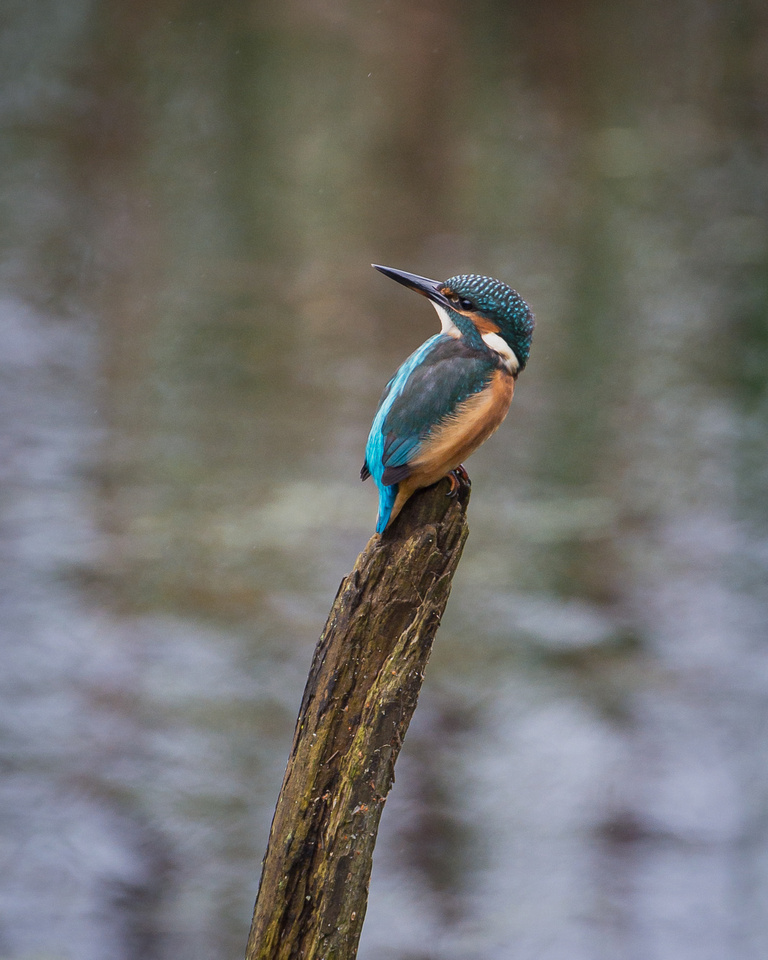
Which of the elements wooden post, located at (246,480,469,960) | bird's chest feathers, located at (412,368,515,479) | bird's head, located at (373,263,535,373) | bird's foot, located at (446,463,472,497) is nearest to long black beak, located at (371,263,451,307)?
bird's head, located at (373,263,535,373)

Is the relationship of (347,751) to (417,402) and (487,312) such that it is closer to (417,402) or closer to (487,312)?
(417,402)

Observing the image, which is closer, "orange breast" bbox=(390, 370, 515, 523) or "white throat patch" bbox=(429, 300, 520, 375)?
"orange breast" bbox=(390, 370, 515, 523)

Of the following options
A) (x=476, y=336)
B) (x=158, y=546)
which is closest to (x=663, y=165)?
(x=158, y=546)

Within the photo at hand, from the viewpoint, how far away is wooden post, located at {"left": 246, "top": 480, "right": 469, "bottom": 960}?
1.23m

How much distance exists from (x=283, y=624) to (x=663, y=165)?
109 inches

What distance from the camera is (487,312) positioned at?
1497mm

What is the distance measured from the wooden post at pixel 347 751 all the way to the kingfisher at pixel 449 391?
10 centimetres

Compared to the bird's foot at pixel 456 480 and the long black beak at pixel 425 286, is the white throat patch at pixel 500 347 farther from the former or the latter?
the bird's foot at pixel 456 480

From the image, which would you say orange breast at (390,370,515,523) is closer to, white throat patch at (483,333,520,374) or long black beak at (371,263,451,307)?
white throat patch at (483,333,520,374)

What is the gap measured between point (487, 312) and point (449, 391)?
153mm

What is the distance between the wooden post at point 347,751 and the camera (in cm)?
123

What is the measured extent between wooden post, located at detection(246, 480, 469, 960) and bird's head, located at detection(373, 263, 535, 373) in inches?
13.6

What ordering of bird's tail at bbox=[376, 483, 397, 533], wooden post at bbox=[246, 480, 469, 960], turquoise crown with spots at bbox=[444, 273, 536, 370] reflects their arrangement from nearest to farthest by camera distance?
wooden post at bbox=[246, 480, 469, 960], bird's tail at bbox=[376, 483, 397, 533], turquoise crown with spots at bbox=[444, 273, 536, 370]

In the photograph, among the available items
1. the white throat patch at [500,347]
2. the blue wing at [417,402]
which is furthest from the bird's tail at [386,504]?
the white throat patch at [500,347]
